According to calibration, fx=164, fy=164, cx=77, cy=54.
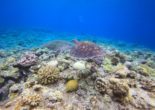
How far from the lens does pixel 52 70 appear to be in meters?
4.96

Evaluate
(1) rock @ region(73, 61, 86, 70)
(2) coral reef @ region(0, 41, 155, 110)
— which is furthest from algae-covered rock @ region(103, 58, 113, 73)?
(1) rock @ region(73, 61, 86, 70)

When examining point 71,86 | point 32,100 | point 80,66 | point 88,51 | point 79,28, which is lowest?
point 32,100

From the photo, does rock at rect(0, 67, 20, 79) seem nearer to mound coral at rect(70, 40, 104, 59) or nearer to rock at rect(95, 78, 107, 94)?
mound coral at rect(70, 40, 104, 59)

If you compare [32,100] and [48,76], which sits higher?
[48,76]

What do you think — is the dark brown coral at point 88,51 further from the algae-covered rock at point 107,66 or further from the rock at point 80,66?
the rock at point 80,66

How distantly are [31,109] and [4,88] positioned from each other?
8.16 feet

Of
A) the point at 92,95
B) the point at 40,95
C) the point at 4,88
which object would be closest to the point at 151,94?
the point at 92,95

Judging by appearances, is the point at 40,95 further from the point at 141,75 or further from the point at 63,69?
the point at 141,75

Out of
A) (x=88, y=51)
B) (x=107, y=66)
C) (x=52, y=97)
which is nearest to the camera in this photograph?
(x=52, y=97)

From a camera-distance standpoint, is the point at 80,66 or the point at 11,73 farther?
the point at 11,73

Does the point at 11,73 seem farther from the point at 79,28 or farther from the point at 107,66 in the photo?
the point at 79,28

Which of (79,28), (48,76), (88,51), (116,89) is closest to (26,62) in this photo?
(48,76)

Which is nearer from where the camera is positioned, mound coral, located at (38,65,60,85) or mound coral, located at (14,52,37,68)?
mound coral, located at (38,65,60,85)

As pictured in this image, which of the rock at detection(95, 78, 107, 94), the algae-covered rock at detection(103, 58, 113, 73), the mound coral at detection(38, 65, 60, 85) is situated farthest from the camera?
the algae-covered rock at detection(103, 58, 113, 73)
